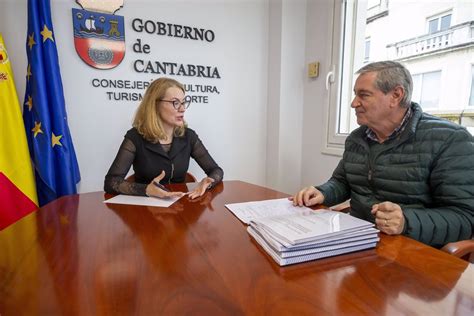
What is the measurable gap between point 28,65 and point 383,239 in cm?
233

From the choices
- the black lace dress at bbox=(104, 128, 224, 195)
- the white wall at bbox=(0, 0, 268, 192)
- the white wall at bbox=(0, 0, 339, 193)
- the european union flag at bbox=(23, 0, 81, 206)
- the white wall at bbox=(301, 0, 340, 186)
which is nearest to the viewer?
the black lace dress at bbox=(104, 128, 224, 195)

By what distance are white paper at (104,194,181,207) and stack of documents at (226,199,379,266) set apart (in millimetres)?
517

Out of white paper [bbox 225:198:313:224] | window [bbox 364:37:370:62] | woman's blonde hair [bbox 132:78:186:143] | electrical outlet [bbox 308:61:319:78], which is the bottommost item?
white paper [bbox 225:198:313:224]

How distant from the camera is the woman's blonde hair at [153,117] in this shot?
5.74 ft

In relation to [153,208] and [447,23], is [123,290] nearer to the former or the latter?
[153,208]

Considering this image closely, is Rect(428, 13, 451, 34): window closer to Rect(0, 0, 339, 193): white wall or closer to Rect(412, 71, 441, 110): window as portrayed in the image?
Rect(412, 71, 441, 110): window

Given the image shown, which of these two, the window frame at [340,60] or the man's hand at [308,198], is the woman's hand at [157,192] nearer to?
the man's hand at [308,198]

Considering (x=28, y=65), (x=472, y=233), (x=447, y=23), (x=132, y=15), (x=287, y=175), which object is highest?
(x=132, y=15)

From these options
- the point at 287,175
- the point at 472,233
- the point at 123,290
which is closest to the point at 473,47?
the point at 472,233

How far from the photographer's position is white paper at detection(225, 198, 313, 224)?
3.20ft

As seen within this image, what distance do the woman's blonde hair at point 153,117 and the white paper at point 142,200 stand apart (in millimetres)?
553

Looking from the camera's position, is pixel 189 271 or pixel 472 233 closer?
pixel 189 271

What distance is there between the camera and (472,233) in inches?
36.6

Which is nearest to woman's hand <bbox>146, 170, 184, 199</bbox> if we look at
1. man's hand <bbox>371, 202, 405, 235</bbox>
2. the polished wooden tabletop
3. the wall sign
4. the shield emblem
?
the polished wooden tabletop
